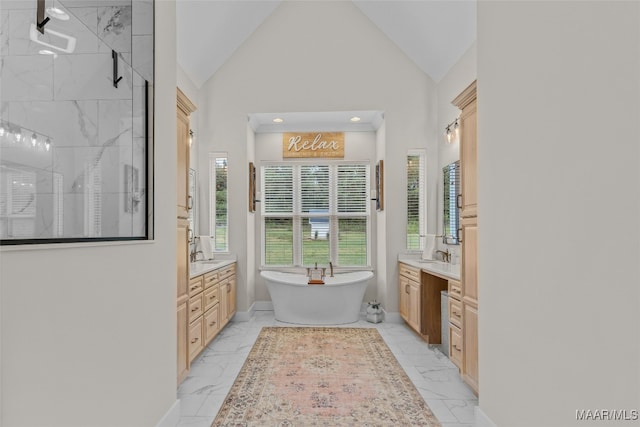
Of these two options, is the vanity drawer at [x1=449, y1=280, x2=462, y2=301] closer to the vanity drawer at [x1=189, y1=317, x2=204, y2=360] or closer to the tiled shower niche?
the vanity drawer at [x1=189, y1=317, x2=204, y2=360]

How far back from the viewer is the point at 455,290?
2949 mm

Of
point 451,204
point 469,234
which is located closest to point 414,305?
point 451,204

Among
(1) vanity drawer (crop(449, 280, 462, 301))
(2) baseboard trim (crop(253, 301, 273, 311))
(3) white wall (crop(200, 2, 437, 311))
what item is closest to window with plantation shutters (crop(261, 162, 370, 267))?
(2) baseboard trim (crop(253, 301, 273, 311))

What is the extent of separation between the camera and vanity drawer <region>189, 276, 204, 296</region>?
3.02m

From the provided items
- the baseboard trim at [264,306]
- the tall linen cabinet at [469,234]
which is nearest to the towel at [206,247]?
the baseboard trim at [264,306]

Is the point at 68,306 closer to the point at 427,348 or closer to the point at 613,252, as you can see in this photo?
the point at 613,252

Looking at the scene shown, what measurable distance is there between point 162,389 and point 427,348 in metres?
2.65

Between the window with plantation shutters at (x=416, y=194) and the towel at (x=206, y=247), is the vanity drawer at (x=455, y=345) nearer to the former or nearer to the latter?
the window with plantation shutters at (x=416, y=194)

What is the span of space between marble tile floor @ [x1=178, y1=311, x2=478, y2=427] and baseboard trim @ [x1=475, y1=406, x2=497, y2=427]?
0.15 meters

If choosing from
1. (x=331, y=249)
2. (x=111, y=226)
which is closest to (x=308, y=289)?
(x=331, y=249)

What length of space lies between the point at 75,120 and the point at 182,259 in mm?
1500

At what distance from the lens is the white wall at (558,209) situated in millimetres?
1136

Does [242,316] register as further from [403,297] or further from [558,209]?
[558,209]

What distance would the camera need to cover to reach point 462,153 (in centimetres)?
273
